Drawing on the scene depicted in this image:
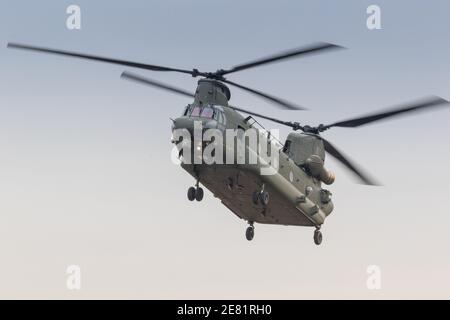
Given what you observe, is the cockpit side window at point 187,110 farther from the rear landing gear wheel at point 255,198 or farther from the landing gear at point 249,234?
the landing gear at point 249,234

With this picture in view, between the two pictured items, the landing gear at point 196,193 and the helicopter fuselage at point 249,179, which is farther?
the landing gear at point 196,193

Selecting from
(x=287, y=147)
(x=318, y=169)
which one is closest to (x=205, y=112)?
(x=287, y=147)

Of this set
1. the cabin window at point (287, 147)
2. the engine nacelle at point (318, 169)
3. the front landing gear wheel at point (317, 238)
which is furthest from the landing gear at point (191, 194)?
the front landing gear wheel at point (317, 238)

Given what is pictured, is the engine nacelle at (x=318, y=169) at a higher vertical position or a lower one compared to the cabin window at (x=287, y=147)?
lower

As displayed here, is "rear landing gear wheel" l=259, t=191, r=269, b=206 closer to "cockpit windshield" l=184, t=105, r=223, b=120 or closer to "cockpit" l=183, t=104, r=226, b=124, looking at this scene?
"cockpit" l=183, t=104, r=226, b=124

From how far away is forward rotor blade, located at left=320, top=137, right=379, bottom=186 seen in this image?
39.1m

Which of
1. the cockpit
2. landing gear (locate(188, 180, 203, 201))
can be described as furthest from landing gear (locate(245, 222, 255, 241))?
the cockpit

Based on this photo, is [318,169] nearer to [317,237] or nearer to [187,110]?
[317,237]

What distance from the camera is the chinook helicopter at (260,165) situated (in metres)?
34.1

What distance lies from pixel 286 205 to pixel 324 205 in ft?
12.0

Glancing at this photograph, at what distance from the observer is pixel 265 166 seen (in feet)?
120

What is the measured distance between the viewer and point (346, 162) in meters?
40.3

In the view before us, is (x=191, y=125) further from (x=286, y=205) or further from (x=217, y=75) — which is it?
(x=286, y=205)
